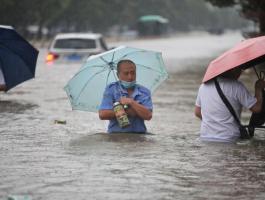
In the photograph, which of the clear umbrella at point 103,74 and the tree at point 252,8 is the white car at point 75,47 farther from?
the clear umbrella at point 103,74

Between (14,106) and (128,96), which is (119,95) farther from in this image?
(14,106)

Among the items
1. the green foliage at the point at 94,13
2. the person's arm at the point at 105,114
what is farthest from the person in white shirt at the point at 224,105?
the green foliage at the point at 94,13

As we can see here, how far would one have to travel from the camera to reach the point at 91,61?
10469mm

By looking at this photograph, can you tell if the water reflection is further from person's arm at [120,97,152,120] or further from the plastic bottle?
person's arm at [120,97,152,120]

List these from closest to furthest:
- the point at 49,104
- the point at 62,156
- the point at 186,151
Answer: the point at 62,156 → the point at 186,151 → the point at 49,104

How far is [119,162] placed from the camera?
815 centimetres

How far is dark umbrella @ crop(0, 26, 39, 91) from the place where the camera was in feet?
44.9

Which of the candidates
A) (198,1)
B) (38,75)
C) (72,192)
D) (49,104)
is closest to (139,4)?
(198,1)

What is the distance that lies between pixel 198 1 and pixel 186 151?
172898 millimetres

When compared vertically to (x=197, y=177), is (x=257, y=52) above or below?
above

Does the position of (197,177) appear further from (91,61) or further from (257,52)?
(91,61)

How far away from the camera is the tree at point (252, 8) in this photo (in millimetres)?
26234

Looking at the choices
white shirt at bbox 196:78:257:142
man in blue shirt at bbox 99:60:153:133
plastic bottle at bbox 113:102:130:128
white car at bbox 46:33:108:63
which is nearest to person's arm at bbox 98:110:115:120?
man in blue shirt at bbox 99:60:153:133

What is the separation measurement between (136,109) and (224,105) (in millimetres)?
1032
